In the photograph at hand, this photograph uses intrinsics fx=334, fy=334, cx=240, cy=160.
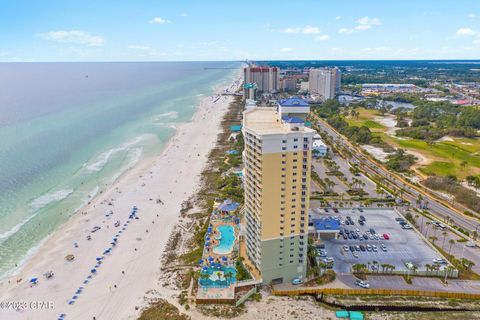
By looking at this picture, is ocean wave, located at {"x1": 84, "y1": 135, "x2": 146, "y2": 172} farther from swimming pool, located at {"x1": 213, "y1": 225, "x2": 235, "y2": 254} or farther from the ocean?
swimming pool, located at {"x1": 213, "y1": 225, "x2": 235, "y2": 254}

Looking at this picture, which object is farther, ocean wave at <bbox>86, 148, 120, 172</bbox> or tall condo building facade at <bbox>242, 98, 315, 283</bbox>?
ocean wave at <bbox>86, 148, 120, 172</bbox>

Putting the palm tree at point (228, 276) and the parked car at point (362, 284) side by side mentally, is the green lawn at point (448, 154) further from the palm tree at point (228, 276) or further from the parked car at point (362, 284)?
the palm tree at point (228, 276)

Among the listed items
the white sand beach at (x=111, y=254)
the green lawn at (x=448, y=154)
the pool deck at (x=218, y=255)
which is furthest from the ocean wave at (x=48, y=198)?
the green lawn at (x=448, y=154)

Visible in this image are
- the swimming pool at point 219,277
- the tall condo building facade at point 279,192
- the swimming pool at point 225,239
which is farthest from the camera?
the swimming pool at point 225,239

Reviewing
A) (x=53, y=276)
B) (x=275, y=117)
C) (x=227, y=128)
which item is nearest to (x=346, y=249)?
(x=275, y=117)

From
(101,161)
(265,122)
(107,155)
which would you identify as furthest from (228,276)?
(107,155)

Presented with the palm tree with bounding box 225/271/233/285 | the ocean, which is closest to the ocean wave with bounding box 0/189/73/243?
the ocean

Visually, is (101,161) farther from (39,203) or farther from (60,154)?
(39,203)
